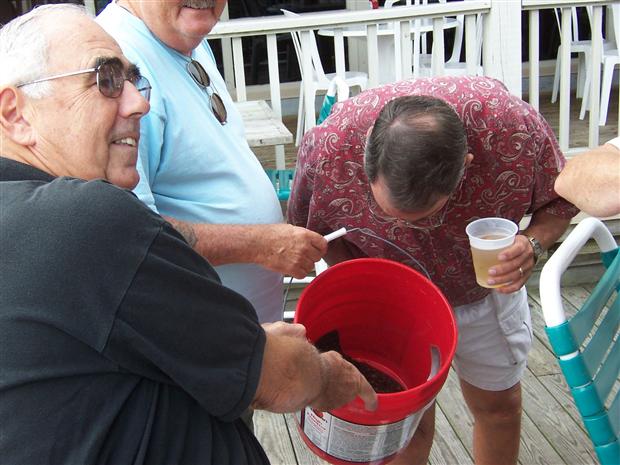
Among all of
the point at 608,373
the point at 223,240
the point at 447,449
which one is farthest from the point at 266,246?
the point at 447,449

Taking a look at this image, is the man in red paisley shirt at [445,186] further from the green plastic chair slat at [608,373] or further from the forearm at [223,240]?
the green plastic chair slat at [608,373]

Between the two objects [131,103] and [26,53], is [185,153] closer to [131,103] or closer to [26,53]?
[131,103]

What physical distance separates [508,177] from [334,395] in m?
0.79

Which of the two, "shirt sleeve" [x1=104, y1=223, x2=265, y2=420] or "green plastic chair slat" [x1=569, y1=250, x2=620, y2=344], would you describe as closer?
"shirt sleeve" [x1=104, y1=223, x2=265, y2=420]

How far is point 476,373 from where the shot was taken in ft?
7.00

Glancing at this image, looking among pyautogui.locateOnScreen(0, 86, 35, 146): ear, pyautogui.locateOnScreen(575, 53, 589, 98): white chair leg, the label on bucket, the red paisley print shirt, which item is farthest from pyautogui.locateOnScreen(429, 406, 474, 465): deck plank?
pyautogui.locateOnScreen(575, 53, 589, 98): white chair leg

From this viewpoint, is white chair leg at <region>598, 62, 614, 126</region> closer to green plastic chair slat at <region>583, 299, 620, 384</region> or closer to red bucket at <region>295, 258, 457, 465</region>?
red bucket at <region>295, 258, 457, 465</region>

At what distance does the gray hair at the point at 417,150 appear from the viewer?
151cm

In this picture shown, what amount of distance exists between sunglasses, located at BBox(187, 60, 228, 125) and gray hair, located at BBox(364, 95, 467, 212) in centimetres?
43

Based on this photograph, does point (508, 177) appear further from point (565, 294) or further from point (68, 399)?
point (565, 294)

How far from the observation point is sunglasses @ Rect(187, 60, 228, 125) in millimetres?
1767

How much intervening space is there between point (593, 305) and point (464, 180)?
1.60 feet

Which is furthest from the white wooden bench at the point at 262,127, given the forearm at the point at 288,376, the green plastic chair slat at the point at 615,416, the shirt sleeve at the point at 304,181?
the green plastic chair slat at the point at 615,416

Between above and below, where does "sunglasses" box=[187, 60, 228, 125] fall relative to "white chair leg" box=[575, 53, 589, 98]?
above
